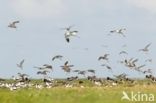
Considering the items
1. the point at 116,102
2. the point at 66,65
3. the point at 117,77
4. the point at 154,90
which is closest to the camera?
the point at 116,102

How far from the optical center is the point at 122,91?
42156 millimetres

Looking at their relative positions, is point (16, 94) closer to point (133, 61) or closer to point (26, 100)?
point (26, 100)

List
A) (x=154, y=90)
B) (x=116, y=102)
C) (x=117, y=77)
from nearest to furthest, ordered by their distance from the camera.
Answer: (x=116, y=102) < (x=154, y=90) < (x=117, y=77)

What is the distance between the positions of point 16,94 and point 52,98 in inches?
95.7

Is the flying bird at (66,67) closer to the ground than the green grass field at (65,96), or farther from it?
farther from it

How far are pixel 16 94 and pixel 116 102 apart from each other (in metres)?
6.32

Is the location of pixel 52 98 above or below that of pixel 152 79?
below

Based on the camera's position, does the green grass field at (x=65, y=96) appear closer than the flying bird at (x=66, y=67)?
Yes

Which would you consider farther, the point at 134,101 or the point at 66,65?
the point at 66,65

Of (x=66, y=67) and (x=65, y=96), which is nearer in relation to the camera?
(x=65, y=96)

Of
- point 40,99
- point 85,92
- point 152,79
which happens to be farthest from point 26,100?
point 152,79

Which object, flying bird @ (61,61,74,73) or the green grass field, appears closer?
the green grass field

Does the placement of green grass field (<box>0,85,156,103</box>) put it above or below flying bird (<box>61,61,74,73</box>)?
below

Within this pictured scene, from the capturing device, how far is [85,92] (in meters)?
41.8
